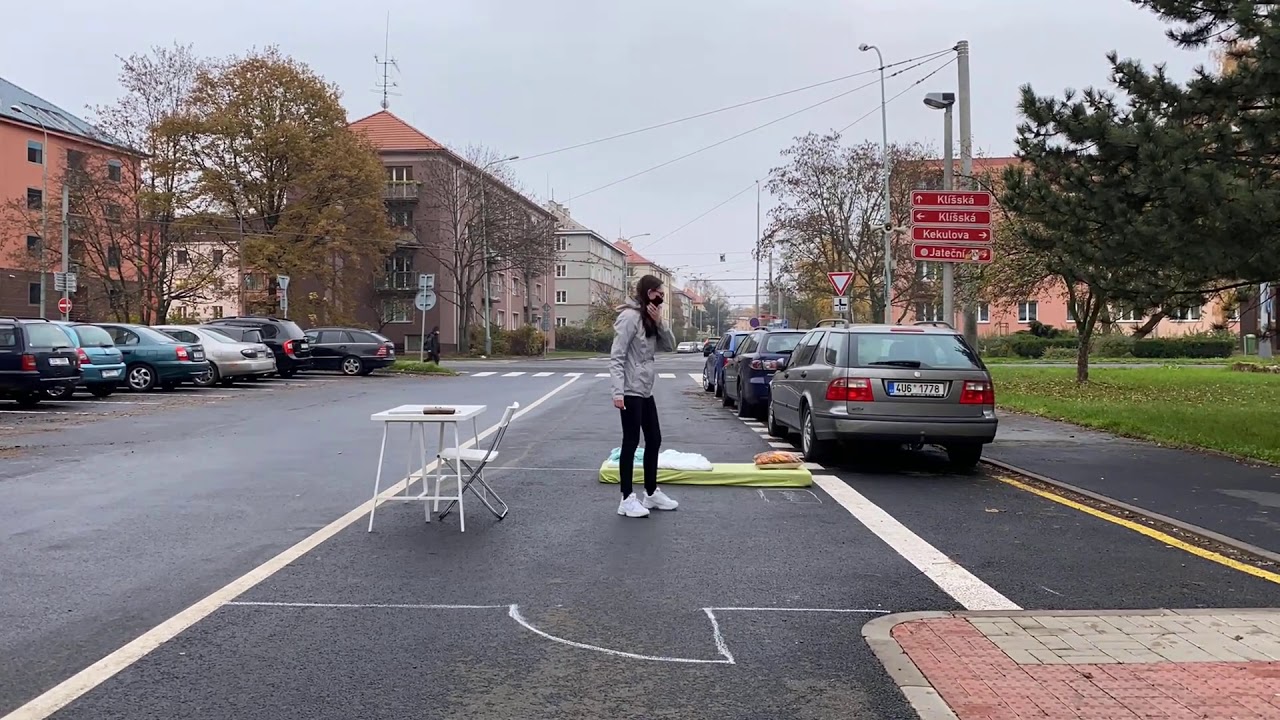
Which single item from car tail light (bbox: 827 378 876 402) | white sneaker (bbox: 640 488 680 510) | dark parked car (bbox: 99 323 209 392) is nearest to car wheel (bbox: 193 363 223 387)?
dark parked car (bbox: 99 323 209 392)

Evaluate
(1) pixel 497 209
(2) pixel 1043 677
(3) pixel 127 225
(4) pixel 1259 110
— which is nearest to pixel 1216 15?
(4) pixel 1259 110

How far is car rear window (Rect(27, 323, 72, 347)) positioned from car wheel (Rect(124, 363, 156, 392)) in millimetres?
4228

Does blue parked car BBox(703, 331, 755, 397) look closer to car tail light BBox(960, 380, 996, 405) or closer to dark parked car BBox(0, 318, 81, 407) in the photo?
car tail light BBox(960, 380, 996, 405)

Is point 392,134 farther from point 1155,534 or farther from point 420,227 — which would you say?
point 1155,534

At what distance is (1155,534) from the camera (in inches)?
275

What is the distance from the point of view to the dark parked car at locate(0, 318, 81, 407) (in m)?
16.4

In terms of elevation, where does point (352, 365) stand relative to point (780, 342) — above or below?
below

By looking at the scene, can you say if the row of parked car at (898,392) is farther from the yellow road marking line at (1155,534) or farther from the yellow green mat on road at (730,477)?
the yellow green mat on road at (730,477)

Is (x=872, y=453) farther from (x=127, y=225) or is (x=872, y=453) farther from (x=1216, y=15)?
(x=127, y=225)

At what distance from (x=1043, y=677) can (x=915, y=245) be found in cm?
1212

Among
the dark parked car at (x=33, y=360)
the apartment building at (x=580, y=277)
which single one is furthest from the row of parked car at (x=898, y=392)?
the apartment building at (x=580, y=277)

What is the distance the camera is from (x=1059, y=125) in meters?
11.1

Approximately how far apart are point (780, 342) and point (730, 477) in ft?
25.0

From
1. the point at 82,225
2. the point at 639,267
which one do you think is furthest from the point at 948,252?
the point at 639,267
